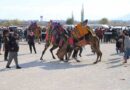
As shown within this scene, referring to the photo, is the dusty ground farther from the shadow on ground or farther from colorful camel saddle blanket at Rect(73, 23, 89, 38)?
colorful camel saddle blanket at Rect(73, 23, 89, 38)

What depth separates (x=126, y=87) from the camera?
1273 centimetres

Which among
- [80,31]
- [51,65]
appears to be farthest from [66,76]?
[80,31]

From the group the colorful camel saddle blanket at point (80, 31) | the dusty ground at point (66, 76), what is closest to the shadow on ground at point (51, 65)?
the dusty ground at point (66, 76)

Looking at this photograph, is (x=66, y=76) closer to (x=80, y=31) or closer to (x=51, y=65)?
(x=51, y=65)

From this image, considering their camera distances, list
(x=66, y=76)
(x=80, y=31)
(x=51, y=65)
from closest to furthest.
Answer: (x=66, y=76)
(x=51, y=65)
(x=80, y=31)

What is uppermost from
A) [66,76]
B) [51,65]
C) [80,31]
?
[80,31]

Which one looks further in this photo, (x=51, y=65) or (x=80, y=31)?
(x=80, y=31)

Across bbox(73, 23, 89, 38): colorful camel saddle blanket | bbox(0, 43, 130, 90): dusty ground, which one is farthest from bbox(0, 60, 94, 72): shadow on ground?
bbox(73, 23, 89, 38): colorful camel saddle blanket

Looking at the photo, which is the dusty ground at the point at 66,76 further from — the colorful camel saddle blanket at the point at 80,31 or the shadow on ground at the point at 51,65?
the colorful camel saddle blanket at the point at 80,31

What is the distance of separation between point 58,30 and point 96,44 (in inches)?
79.8

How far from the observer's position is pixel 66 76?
49.4ft

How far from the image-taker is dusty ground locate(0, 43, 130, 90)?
12844 millimetres

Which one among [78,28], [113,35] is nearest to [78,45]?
[78,28]

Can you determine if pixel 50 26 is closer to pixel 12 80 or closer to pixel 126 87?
pixel 12 80
